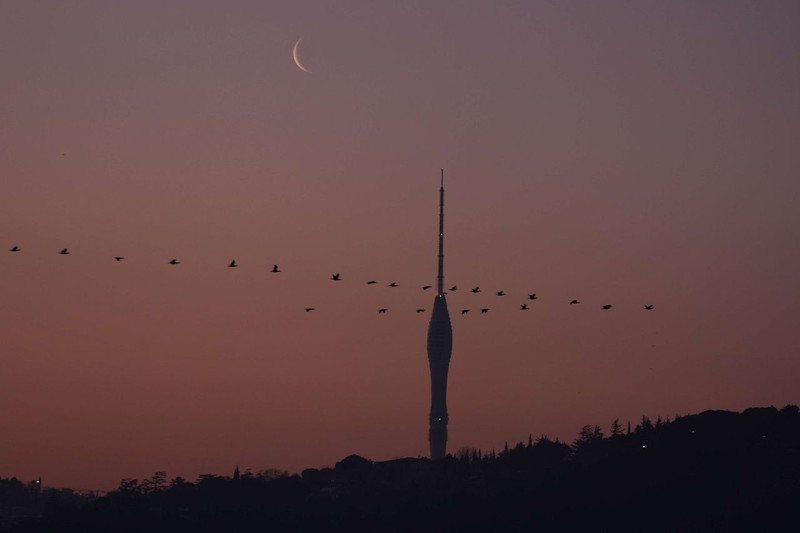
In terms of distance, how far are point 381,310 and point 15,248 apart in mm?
54045

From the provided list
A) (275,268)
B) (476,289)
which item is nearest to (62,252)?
(275,268)

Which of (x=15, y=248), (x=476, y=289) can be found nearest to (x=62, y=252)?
(x=15, y=248)

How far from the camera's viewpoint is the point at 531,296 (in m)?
151

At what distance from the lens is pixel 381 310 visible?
16275cm

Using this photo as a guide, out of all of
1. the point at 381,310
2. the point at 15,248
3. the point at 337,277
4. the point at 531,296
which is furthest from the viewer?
the point at 381,310

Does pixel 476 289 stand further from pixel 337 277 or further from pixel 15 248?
pixel 15 248

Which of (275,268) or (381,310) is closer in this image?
(275,268)

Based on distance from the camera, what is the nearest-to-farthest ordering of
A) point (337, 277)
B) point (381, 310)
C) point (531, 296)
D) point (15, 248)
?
point (15, 248), point (337, 277), point (531, 296), point (381, 310)

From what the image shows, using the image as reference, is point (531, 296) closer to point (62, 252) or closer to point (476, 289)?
point (476, 289)

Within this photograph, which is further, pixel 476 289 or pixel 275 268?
pixel 476 289

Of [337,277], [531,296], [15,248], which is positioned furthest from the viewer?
[531,296]

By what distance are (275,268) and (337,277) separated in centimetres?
933

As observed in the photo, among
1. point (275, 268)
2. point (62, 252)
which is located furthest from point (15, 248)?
point (275, 268)

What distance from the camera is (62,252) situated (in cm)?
12025
